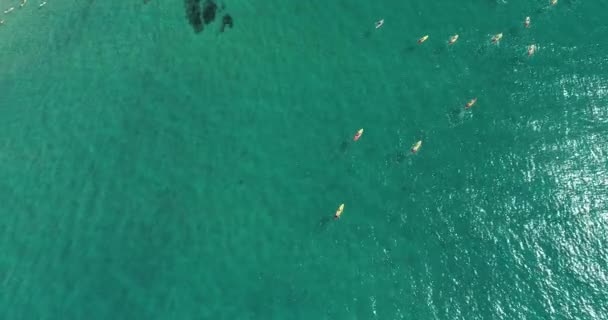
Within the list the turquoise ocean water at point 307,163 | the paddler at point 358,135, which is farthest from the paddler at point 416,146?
the paddler at point 358,135

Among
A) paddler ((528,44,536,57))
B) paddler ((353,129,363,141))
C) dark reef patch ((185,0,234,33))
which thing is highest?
dark reef patch ((185,0,234,33))

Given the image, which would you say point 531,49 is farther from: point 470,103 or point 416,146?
point 416,146

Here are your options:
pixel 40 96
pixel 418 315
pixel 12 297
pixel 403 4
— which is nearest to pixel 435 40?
pixel 403 4

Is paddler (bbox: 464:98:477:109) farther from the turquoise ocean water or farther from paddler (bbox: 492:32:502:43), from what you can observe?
paddler (bbox: 492:32:502:43)

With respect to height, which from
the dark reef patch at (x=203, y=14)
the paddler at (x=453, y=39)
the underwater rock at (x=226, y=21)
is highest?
the dark reef patch at (x=203, y=14)

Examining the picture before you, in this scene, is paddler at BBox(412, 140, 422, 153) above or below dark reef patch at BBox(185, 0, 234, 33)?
below

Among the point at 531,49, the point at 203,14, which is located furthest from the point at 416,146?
the point at 203,14

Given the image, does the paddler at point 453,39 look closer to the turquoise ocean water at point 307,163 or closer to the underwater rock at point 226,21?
the turquoise ocean water at point 307,163

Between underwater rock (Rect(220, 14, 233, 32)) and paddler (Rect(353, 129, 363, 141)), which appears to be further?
underwater rock (Rect(220, 14, 233, 32))

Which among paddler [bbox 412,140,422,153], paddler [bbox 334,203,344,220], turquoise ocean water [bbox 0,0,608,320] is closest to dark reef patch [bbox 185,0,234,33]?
turquoise ocean water [bbox 0,0,608,320]
